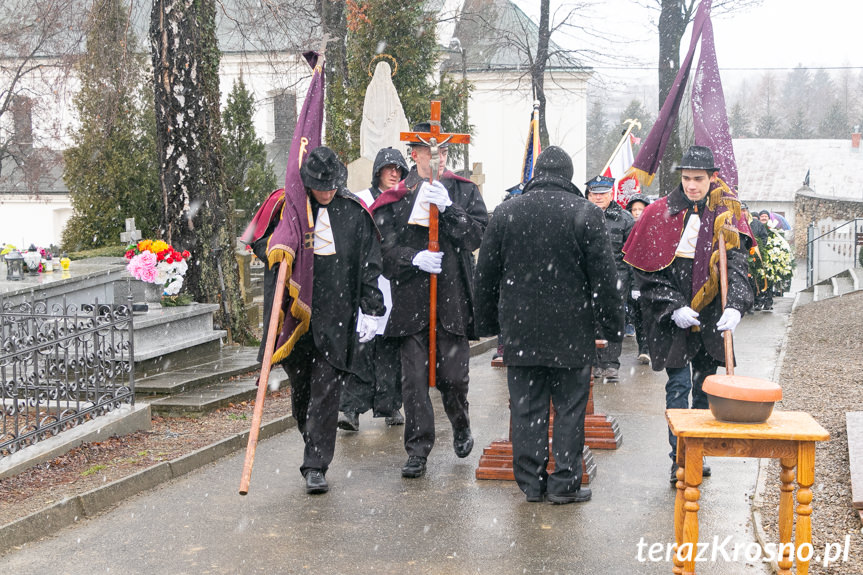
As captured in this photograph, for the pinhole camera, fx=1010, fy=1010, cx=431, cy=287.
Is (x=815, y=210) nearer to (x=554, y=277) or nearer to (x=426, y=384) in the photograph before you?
(x=426, y=384)

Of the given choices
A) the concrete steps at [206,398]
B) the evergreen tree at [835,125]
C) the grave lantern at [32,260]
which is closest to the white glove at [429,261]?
the concrete steps at [206,398]

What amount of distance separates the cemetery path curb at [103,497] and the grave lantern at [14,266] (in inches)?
211

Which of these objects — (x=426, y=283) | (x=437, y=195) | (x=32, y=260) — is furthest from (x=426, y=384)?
(x=32, y=260)

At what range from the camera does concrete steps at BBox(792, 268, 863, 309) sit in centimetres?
2008

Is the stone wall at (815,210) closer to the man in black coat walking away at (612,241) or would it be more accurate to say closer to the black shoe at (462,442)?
the man in black coat walking away at (612,241)

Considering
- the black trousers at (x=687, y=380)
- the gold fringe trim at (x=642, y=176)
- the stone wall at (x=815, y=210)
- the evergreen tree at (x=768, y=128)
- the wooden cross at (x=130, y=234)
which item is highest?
the evergreen tree at (x=768, y=128)

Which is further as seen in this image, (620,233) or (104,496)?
(620,233)

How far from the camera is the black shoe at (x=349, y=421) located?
792 centimetres

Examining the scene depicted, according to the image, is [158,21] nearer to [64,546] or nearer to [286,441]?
[286,441]

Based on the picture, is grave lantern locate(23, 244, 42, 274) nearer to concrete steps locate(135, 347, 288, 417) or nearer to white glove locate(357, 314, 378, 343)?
concrete steps locate(135, 347, 288, 417)

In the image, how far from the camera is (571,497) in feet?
19.3

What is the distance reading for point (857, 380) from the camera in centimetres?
939

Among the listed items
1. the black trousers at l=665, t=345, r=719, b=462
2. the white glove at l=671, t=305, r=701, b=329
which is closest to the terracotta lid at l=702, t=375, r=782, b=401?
the white glove at l=671, t=305, r=701, b=329

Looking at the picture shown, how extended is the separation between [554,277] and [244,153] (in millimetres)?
19700
